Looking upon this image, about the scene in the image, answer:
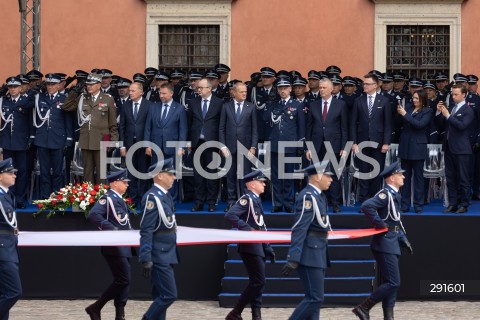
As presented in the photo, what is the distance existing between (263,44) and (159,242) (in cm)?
1243

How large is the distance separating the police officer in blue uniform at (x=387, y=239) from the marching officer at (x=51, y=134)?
5.88m

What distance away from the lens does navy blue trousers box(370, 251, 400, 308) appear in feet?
51.6

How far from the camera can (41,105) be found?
1988 cm

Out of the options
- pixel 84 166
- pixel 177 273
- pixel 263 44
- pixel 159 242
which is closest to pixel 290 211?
pixel 177 273

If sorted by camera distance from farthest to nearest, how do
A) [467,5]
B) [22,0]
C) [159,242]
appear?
[467,5] → [22,0] → [159,242]

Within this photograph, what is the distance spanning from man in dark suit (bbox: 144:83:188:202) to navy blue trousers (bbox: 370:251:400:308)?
4.50 meters

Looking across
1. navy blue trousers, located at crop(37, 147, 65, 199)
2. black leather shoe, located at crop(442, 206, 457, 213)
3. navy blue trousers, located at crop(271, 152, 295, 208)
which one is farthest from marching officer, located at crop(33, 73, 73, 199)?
black leather shoe, located at crop(442, 206, 457, 213)

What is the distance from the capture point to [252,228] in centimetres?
1584

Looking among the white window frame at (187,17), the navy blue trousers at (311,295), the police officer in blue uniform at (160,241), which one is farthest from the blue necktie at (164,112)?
the white window frame at (187,17)

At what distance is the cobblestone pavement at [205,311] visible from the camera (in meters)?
Answer: 16.9

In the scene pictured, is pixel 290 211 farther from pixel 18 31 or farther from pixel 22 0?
pixel 18 31

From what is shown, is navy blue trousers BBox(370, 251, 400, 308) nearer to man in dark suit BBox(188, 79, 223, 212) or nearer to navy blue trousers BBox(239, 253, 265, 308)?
navy blue trousers BBox(239, 253, 265, 308)

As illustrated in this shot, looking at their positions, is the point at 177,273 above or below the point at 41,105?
below

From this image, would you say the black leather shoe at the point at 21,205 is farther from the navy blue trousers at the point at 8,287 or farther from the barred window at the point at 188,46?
the barred window at the point at 188,46
